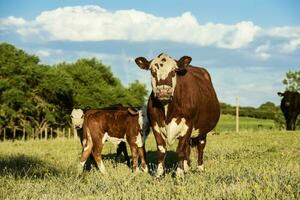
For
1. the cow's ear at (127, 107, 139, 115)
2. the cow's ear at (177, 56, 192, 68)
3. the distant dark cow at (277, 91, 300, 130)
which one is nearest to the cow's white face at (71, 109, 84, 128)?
the cow's ear at (127, 107, 139, 115)

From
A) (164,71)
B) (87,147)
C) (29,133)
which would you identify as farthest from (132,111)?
(29,133)

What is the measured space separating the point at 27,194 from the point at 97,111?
612 cm

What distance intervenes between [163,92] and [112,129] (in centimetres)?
532

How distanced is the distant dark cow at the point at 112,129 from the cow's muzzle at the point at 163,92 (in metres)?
4.82

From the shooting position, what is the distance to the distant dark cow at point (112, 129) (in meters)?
13.5

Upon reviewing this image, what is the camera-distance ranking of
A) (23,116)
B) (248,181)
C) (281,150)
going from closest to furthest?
1. (248,181)
2. (281,150)
3. (23,116)

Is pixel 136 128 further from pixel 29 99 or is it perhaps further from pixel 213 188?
pixel 29 99

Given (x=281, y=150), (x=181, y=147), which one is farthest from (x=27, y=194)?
(x=281, y=150)

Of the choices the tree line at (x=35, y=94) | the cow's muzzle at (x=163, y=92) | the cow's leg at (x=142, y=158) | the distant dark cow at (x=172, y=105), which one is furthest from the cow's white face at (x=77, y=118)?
the tree line at (x=35, y=94)

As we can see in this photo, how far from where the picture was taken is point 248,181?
23.4ft

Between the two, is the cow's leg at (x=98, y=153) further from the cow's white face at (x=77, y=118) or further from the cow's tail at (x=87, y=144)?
the cow's white face at (x=77, y=118)

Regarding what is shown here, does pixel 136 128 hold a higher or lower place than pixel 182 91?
lower

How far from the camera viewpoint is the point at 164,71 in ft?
29.8

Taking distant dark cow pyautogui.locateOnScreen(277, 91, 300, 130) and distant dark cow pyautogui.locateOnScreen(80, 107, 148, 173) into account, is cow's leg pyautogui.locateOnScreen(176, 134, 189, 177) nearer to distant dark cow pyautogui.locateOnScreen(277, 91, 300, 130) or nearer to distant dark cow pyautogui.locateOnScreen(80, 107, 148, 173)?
distant dark cow pyautogui.locateOnScreen(80, 107, 148, 173)
